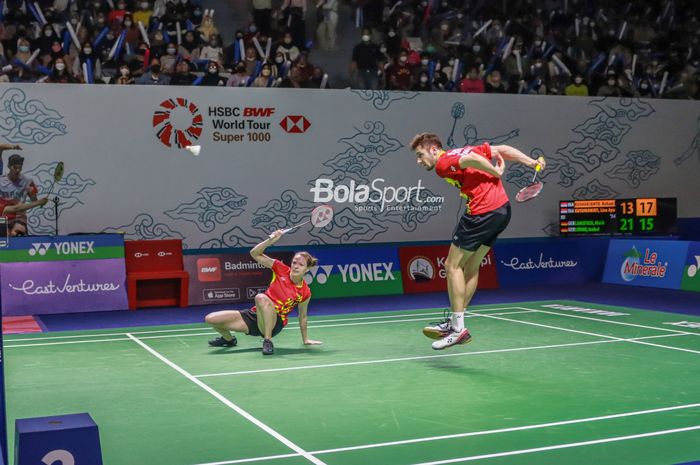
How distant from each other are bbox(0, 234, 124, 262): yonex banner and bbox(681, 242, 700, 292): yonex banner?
9.19 metres

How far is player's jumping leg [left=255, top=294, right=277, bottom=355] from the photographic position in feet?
29.3

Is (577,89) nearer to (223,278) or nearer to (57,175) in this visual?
(223,278)

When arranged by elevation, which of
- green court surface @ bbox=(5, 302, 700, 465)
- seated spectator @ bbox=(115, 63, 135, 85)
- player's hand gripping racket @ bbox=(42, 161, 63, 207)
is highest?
seated spectator @ bbox=(115, 63, 135, 85)

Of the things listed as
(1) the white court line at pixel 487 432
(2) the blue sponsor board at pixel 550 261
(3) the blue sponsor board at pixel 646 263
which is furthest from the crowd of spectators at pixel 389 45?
(1) the white court line at pixel 487 432

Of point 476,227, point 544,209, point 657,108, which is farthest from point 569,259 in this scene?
point 476,227

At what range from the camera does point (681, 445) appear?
18.4ft

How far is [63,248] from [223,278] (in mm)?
2455

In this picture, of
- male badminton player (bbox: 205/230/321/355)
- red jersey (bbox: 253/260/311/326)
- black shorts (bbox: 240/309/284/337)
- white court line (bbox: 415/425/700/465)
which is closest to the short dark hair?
male badminton player (bbox: 205/230/321/355)

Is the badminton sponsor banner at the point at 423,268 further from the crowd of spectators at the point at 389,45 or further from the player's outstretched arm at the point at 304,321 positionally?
the player's outstretched arm at the point at 304,321

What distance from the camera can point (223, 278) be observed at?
1419 centimetres

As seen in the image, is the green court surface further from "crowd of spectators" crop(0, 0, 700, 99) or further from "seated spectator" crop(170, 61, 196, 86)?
"crowd of spectators" crop(0, 0, 700, 99)

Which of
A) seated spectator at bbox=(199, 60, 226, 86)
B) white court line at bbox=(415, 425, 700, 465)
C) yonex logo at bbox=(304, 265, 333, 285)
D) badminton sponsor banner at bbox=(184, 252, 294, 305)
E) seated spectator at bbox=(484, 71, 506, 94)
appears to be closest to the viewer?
white court line at bbox=(415, 425, 700, 465)

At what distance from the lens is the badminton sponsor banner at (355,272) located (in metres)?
14.8

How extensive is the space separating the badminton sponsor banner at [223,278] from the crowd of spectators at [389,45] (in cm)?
390
